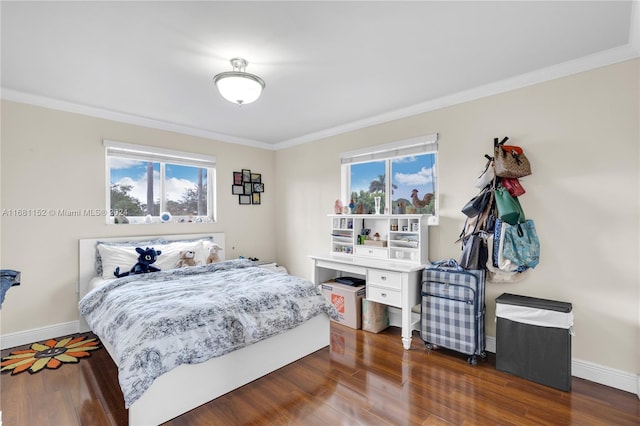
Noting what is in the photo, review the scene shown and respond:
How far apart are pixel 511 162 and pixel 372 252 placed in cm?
173

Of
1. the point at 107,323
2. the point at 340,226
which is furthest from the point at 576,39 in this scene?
the point at 107,323

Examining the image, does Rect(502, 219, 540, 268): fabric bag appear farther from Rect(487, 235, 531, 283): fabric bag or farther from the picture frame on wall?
the picture frame on wall

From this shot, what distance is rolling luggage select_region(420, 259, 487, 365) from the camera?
2682 mm

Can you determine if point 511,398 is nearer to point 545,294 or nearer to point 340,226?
point 545,294

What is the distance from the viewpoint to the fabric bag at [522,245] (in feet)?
8.34

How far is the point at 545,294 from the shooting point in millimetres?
2611

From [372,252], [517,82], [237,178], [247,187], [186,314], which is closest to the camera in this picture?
[186,314]

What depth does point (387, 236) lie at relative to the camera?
3.63 m

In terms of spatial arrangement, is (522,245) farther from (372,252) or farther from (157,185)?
(157,185)

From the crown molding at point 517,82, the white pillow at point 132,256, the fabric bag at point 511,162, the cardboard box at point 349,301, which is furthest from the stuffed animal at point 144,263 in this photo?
the fabric bag at point 511,162

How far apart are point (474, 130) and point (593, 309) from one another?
1793 mm

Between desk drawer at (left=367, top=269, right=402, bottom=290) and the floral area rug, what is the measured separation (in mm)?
2768

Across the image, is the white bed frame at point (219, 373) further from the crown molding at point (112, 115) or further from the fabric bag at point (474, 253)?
the crown molding at point (112, 115)

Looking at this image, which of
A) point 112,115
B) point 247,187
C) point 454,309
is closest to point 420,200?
point 454,309
